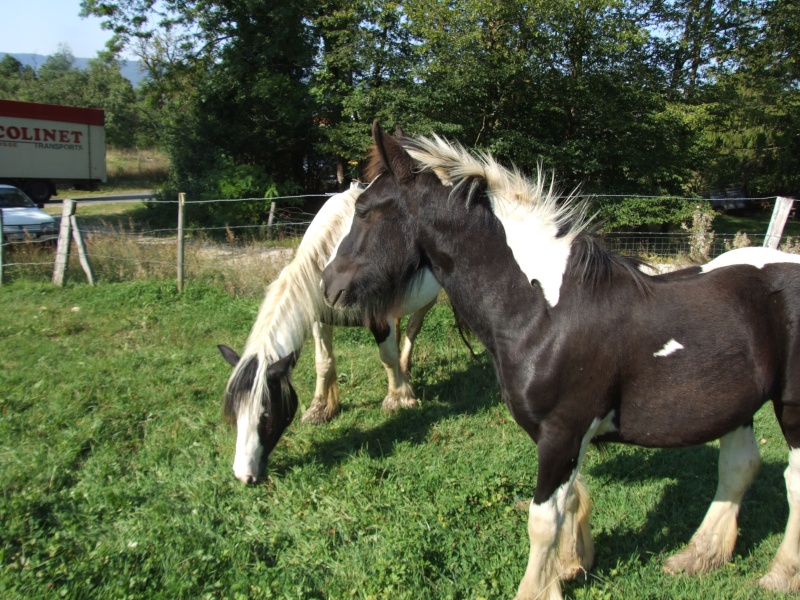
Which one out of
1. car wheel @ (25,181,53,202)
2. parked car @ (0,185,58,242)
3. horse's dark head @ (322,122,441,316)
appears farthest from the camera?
car wheel @ (25,181,53,202)

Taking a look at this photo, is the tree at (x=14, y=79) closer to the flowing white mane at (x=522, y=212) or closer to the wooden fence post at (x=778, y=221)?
the wooden fence post at (x=778, y=221)

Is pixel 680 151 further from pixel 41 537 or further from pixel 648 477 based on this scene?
pixel 41 537

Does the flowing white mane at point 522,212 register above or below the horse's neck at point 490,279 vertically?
above

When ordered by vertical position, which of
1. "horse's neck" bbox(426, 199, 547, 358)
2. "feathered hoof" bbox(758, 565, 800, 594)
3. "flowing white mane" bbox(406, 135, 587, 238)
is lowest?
"feathered hoof" bbox(758, 565, 800, 594)

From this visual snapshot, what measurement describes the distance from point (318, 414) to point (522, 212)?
3009 millimetres

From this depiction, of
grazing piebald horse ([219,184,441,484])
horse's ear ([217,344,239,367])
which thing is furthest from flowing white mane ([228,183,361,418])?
horse's ear ([217,344,239,367])

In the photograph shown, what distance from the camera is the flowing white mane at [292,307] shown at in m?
3.88

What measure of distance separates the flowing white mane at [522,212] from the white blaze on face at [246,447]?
6.76ft

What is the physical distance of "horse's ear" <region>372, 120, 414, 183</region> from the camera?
2.60 metres

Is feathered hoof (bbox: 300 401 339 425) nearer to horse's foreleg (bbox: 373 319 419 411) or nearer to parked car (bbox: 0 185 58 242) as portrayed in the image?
horse's foreleg (bbox: 373 319 419 411)

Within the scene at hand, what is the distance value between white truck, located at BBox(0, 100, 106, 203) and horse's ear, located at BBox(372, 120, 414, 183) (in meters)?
23.3

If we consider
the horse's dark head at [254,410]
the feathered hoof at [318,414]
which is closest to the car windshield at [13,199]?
the feathered hoof at [318,414]

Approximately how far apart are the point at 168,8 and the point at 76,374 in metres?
18.3

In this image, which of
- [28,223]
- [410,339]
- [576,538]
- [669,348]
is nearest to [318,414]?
[410,339]
